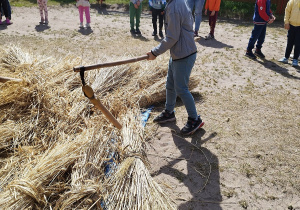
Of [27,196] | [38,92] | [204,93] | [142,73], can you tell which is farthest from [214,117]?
[27,196]

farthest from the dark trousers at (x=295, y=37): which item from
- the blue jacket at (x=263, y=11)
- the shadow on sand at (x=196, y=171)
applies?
the shadow on sand at (x=196, y=171)

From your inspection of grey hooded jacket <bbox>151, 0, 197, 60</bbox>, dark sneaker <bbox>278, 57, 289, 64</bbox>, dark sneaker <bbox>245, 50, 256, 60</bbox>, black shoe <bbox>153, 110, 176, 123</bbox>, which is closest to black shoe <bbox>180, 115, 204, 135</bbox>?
black shoe <bbox>153, 110, 176, 123</bbox>

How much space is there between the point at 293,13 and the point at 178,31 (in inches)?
148

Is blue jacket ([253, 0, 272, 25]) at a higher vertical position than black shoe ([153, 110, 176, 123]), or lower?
higher

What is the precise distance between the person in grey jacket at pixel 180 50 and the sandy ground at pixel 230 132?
1.25ft

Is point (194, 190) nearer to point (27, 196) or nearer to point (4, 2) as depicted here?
point (27, 196)

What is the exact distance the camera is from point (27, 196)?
211cm

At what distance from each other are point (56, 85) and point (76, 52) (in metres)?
2.96

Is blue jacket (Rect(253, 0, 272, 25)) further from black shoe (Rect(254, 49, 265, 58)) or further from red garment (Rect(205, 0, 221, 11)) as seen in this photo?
red garment (Rect(205, 0, 221, 11))

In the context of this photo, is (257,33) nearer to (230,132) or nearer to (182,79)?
(230,132)

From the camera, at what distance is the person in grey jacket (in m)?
2.81

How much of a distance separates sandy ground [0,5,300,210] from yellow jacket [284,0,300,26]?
0.88 metres

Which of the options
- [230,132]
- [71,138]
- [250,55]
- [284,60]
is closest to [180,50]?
[230,132]

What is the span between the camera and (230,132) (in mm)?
3479
